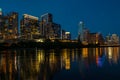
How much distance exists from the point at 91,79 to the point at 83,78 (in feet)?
3.21

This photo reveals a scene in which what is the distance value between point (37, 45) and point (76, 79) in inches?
6435

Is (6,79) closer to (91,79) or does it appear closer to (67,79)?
(67,79)

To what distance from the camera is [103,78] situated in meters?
24.4

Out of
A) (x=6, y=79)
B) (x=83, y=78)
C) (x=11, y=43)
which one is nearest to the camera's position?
(x=6, y=79)

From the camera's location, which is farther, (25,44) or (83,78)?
(25,44)

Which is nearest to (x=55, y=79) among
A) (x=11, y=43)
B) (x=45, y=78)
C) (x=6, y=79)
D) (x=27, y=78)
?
(x=45, y=78)

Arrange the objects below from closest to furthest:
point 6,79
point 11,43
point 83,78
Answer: point 6,79 < point 83,78 < point 11,43

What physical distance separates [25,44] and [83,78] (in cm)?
16393

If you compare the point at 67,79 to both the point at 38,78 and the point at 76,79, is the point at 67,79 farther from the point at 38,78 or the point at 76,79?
the point at 38,78

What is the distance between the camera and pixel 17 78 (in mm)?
23500

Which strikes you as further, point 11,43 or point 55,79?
point 11,43

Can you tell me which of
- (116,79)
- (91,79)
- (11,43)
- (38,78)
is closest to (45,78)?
(38,78)

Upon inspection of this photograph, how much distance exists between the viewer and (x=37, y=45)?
18625cm

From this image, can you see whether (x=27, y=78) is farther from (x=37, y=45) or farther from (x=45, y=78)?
(x=37, y=45)
